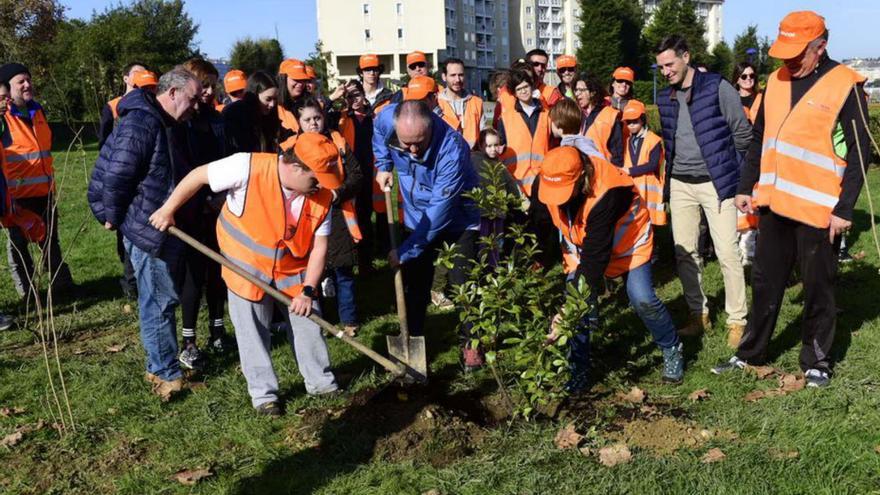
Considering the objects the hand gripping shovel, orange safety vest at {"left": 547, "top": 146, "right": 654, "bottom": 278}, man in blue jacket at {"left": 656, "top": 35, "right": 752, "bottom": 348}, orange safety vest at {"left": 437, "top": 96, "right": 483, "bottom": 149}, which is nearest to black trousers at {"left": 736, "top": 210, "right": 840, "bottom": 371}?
man in blue jacket at {"left": 656, "top": 35, "right": 752, "bottom": 348}

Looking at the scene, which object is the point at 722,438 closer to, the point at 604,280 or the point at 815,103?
the point at 815,103

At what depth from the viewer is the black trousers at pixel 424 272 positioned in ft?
17.7

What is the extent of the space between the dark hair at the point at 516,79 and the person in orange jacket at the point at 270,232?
11.6 feet

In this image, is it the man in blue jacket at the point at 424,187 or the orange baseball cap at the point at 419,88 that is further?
the orange baseball cap at the point at 419,88

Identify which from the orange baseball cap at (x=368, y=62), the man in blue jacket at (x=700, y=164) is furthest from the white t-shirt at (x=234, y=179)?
the orange baseball cap at (x=368, y=62)

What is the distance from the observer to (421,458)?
413cm

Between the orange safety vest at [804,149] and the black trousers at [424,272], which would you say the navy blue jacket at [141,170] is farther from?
the orange safety vest at [804,149]

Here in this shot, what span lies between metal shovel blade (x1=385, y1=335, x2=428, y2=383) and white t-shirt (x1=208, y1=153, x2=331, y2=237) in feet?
3.78

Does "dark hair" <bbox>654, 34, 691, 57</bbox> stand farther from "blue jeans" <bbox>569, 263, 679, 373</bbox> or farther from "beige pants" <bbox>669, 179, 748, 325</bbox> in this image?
"blue jeans" <bbox>569, 263, 679, 373</bbox>

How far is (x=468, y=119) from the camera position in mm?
7859

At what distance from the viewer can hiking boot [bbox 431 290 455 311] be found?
278 inches

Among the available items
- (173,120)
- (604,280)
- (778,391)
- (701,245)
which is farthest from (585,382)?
(701,245)

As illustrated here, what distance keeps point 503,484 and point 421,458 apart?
54cm

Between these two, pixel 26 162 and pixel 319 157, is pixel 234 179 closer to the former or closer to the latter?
pixel 319 157
